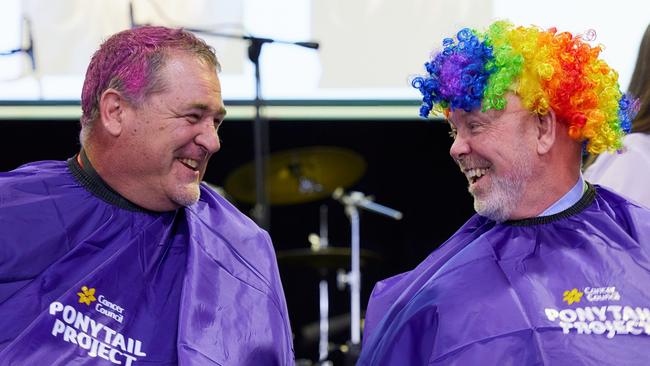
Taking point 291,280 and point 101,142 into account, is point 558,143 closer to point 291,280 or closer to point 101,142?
point 101,142

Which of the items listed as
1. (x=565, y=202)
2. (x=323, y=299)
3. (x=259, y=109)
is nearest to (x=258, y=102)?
(x=259, y=109)

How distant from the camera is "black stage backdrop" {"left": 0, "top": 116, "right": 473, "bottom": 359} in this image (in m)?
5.64

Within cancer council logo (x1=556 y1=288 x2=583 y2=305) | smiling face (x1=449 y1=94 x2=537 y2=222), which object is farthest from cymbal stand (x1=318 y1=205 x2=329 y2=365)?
cancer council logo (x1=556 y1=288 x2=583 y2=305)

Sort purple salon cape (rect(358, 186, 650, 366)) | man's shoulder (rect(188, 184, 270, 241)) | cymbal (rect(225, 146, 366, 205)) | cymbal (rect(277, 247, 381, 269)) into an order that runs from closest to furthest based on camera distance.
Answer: purple salon cape (rect(358, 186, 650, 366))
man's shoulder (rect(188, 184, 270, 241))
cymbal (rect(225, 146, 366, 205))
cymbal (rect(277, 247, 381, 269))

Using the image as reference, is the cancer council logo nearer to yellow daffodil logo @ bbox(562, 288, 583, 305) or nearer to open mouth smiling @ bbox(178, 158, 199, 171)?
yellow daffodil logo @ bbox(562, 288, 583, 305)

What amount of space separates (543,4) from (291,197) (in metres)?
1.47

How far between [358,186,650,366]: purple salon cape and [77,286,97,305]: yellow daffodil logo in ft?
2.12

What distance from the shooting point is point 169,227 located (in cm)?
281

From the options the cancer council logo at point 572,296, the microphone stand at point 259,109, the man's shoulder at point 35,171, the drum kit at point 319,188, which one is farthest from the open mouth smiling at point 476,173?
the drum kit at point 319,188

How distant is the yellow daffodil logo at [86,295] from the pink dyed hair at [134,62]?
415mm

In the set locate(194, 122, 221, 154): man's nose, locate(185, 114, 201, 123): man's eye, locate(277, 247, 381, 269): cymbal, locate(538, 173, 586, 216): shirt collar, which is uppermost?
locate(185, 114, 201, 123): man's eye

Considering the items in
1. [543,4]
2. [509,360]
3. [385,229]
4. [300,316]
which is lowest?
[300,316]

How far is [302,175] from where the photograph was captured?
5199 mm

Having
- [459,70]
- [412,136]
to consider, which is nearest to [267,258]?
[459,70]
